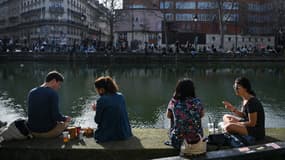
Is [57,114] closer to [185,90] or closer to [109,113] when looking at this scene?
[109,113]

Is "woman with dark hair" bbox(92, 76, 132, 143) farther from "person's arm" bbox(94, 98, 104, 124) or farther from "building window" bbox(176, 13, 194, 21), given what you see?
"building window" bbox(176, 13, 194, 21)

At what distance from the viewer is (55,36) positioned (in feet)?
261

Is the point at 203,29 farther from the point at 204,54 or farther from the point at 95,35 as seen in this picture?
the point at 95,35

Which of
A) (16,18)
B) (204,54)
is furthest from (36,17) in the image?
(204,54)

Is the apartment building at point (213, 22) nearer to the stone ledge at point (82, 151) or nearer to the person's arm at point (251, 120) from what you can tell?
the person's arm at point (251, 120)

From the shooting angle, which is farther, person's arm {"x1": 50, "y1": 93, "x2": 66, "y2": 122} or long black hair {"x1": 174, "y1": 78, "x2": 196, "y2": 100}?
person's arm {"x1": 50, "y1": 93, "x2": 66, "y2": 122}

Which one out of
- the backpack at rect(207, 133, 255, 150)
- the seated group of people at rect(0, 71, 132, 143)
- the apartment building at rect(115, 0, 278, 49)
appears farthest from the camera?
the apartment building at rect(115, 0, 278, 49)

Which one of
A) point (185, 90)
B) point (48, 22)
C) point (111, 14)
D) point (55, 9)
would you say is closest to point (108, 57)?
point (111, 14)

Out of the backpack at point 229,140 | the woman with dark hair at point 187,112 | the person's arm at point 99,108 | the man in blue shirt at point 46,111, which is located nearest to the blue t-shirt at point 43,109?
the man in blue shirt at point 46,111

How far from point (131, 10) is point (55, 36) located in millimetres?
18794

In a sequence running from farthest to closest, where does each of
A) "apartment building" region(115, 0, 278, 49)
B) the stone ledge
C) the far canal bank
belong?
"apartment building" region(115, 0, 278, 49), the far canal bank, the stone ledge

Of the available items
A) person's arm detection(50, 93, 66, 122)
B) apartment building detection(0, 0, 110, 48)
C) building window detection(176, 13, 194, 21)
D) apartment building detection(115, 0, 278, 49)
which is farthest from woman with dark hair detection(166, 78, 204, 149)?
building window detection(176, 13, 194, 21)

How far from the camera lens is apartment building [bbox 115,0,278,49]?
238ft

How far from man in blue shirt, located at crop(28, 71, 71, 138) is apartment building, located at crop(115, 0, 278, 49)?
63.1 metres
